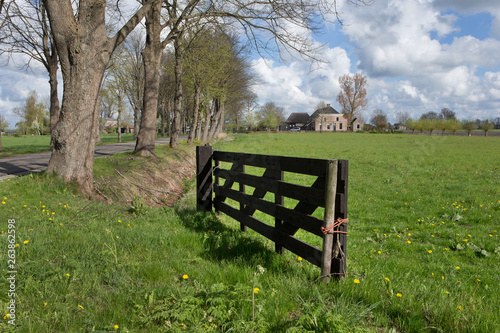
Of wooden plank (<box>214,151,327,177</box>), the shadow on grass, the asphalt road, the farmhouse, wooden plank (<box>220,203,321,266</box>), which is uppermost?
the farmhouse

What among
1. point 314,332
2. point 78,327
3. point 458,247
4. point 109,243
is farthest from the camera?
point 458,247

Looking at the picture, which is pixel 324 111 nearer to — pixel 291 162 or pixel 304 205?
pixel 291 162

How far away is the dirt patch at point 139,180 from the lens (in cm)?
A: 813

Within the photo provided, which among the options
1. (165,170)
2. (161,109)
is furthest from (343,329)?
(161,109)

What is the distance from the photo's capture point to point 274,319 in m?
2.46

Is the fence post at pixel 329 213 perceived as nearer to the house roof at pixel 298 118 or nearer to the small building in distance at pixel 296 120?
the small building in distance at pixel 296 120

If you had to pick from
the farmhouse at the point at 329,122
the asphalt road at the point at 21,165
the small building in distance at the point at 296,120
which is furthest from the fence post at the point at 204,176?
the small building in distance at the point at 296,120

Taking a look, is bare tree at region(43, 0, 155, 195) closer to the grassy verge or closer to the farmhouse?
the grassy verge

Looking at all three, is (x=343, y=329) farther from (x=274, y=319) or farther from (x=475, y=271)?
(x=475, y=271)

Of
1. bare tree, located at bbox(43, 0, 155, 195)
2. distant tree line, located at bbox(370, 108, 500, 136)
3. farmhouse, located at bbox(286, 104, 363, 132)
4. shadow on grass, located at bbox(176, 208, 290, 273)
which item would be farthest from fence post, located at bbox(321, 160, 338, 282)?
farmhouse, located at bbox(286, 104, 363, 132)

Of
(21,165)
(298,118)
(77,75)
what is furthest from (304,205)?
(298,118)

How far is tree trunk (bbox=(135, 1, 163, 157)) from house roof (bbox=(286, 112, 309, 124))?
411 ft

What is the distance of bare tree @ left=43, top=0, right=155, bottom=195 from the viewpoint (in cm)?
693

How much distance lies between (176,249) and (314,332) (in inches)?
95.0
